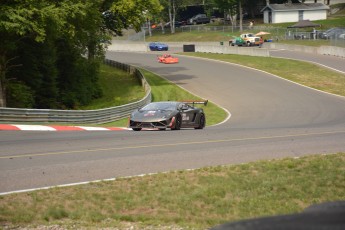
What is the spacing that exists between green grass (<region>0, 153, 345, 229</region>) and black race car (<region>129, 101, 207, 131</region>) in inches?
363

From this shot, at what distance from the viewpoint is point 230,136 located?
19.8 m

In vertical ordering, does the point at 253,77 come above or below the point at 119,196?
below

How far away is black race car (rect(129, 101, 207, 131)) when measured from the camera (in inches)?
893

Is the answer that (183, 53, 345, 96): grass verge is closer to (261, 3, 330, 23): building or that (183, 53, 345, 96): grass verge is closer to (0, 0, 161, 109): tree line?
(0, 0, 161, 109): tree line

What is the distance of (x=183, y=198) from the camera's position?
10.8 metres

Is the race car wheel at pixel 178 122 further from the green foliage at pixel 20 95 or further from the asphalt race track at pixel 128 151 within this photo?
the green foliage at pixel 20 95

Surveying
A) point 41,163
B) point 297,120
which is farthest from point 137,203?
point 297,120

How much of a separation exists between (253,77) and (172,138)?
37.6 m

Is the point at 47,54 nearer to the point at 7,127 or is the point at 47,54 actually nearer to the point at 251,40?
the point at 7,127

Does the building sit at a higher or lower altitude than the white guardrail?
higher

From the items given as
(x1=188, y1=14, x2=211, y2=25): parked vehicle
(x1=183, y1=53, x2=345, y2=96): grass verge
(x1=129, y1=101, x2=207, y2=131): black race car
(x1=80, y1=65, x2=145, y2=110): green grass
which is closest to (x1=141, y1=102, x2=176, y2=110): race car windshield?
(x1=129, y1=101, x2=207, y2=131): black race car

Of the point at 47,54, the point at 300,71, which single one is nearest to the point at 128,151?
the point at 47,54

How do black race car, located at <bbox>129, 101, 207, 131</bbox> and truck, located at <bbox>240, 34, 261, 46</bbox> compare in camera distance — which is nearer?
black race car, located at <bbox>129, 101, 207, 131</bbox>

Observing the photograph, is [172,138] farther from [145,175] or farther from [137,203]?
[137,203]
